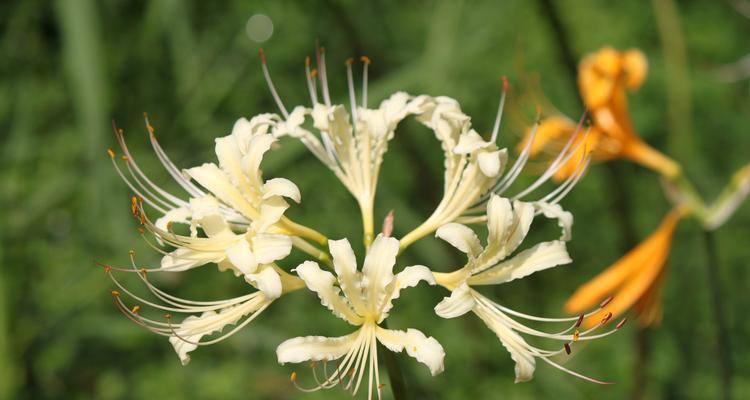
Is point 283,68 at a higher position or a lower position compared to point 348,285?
higher

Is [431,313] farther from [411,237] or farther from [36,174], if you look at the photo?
[411,237]

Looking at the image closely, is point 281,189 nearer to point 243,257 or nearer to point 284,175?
point 243,257

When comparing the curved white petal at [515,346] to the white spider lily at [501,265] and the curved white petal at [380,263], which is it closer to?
the white spider lily at [501,265]

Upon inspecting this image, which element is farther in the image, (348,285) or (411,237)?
(411,237)

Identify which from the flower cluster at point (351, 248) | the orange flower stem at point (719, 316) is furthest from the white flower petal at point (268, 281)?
the orange flower stem at point (719, 316)

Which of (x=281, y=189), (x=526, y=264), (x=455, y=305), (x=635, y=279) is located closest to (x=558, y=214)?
(x=526, y=264)

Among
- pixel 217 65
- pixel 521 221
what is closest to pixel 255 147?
pixel 521 221

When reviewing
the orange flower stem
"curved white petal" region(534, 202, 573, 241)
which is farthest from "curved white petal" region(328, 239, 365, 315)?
the orange flower stem
